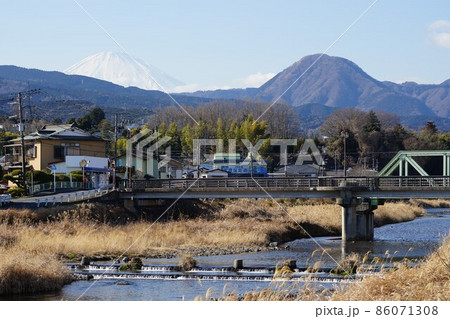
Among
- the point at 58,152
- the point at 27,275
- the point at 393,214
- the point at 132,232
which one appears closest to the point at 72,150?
the point at 58,152

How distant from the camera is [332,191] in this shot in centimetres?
5625

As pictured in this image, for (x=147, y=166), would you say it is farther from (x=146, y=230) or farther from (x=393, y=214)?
(x=146, y=230)

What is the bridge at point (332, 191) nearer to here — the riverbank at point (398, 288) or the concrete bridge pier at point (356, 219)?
the concrete bridge pier at point (356, 219)

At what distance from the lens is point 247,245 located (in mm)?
48438

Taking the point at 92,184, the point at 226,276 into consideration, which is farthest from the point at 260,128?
the point at 226,276

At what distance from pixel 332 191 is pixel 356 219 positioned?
103 inches

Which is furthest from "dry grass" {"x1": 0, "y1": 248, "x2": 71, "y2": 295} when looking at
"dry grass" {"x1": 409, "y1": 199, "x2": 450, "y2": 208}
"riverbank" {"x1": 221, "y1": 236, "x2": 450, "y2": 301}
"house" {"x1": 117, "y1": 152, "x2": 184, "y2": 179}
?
"dry grass" {"x1": 409, "y1": 199, "x2": 450, "y2": 208}

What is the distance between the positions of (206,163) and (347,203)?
57806 millimetres

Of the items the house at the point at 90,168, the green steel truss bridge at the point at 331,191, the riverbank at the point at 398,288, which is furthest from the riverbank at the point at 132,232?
the house at the point at 90,168

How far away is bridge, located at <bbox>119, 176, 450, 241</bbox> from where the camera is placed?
179 ft

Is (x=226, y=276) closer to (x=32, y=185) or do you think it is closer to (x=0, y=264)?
(x=0, y=264)

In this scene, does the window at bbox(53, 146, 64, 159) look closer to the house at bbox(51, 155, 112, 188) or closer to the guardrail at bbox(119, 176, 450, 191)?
the house at bbox(51, 155, 112, 188)

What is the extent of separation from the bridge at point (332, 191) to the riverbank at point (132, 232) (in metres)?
2.09
